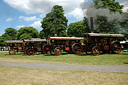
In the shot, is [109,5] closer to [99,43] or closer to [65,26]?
A: [65,26]

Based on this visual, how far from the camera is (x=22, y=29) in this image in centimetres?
5766

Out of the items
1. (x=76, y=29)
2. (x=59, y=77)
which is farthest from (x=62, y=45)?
(x=76, y=29)

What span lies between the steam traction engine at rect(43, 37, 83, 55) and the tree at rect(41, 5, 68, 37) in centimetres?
1975

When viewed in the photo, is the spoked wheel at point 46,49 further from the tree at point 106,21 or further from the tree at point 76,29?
the tree at point 76,29

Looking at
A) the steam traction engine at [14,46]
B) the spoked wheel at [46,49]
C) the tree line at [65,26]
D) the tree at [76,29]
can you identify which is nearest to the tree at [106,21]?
the tree line at [65,26]

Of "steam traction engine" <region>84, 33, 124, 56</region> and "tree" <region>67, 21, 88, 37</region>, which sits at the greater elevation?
"tree" <region>67, 21, 88, 37</region>

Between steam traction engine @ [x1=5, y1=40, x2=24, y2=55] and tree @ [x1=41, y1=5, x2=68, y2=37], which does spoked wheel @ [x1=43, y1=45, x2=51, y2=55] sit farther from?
tree @ [x1=41, y1=5, x2=68, y2=37]

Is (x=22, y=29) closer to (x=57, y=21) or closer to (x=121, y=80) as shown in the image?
(x=57, y=21)

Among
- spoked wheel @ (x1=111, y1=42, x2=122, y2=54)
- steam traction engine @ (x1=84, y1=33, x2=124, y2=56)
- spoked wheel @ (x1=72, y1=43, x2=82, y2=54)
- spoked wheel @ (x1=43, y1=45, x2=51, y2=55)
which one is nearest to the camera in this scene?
steam traction engine @ (x1=84, y1=33, x2=124, y2=56)

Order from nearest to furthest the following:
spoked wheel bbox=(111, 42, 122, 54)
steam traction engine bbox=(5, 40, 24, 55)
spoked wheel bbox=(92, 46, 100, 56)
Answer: spoked wheel bbox=(92, 46, 100, 56)
spoked wheel bbox=(111, 42, 122, 54)
steam traction engine bbox=(5, 40, 24, 55)

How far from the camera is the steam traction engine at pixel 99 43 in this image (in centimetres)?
1608

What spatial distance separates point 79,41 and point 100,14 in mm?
9612

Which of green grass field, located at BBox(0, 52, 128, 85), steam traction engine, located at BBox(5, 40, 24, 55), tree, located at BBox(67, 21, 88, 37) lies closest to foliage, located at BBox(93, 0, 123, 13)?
steam traction engine, located at BBox(5, 40, 24, 55)

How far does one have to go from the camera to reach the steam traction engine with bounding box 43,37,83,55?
18.0 meters
